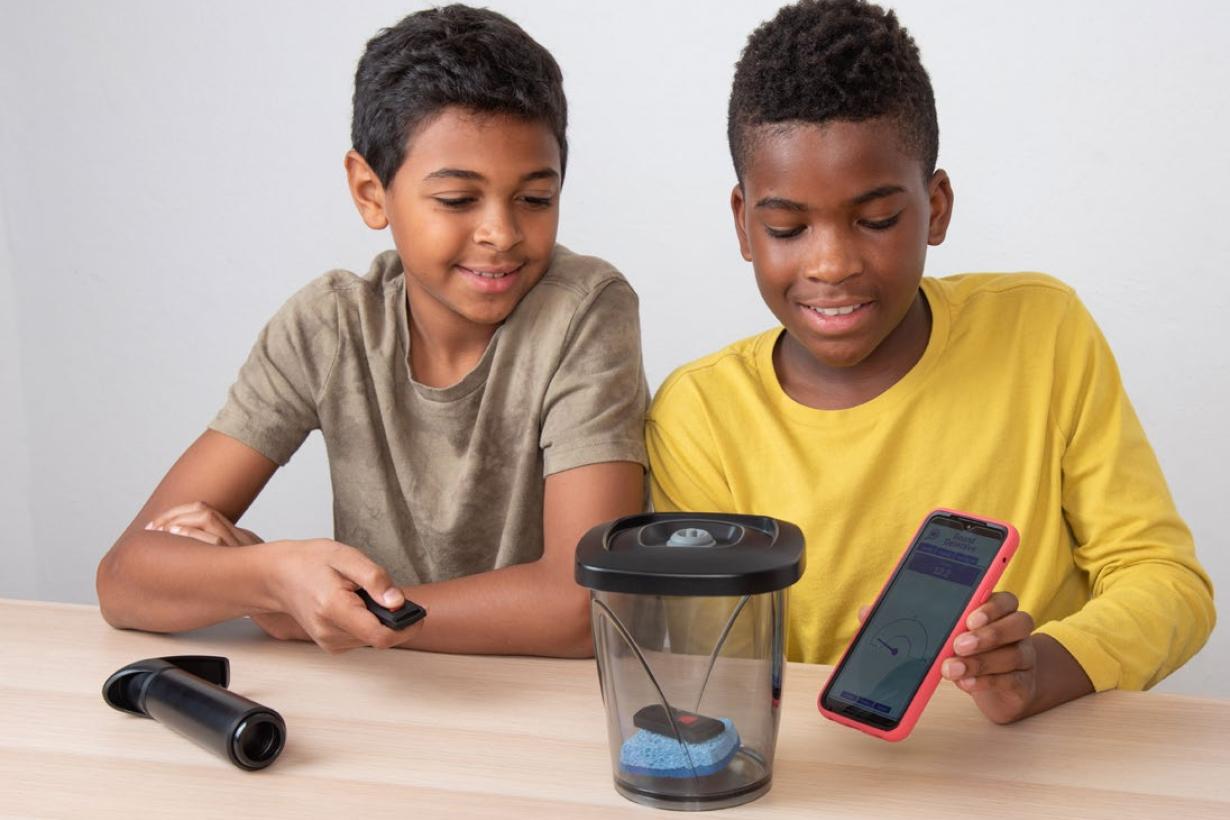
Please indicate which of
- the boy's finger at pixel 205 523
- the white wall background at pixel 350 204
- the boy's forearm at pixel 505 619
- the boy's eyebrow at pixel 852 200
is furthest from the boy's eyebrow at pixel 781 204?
the white wall background at pixel 350 204

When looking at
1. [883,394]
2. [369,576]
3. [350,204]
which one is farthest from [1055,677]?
[350,204]

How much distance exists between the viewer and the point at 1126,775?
34.2 inches

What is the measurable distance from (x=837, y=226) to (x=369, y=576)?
0.46 metres

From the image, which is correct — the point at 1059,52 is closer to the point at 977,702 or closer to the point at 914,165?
the point at 914,165

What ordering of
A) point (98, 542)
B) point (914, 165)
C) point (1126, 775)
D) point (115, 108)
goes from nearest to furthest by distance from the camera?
point (1126, 775), point (914, 165), point (115, 108), point (98, 542)

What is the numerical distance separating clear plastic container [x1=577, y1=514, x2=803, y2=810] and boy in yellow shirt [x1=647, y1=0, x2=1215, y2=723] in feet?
1.12

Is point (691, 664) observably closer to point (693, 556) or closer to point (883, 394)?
point (693, 556)

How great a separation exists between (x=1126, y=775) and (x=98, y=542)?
222 cm

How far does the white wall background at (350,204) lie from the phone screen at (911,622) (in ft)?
4.08

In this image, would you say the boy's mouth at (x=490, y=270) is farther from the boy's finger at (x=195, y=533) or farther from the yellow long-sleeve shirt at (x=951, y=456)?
the boy's finger at (x=195, y=533)

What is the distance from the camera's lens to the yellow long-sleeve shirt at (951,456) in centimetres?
124

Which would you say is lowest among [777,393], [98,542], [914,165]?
[98,542]

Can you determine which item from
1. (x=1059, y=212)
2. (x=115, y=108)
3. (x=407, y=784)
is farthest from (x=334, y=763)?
(x=115, y=108)

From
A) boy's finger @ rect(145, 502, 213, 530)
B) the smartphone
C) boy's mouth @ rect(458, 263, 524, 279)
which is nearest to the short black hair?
boy's mouth @ rect(458, 263, 524, 279)
